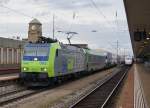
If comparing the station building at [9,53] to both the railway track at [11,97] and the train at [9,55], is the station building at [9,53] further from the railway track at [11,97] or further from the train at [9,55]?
the railway track at [11,97]

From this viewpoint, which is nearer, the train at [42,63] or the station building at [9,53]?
the train at [42,63]

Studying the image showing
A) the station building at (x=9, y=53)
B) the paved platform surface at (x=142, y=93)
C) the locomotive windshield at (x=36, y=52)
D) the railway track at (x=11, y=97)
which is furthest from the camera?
the station building at (x=9, y=53)

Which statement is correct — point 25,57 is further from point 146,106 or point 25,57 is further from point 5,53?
point 5,53

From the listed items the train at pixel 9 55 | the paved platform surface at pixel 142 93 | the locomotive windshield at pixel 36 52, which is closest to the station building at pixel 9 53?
the train at pixel 9 55

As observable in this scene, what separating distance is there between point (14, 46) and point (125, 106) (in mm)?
32703

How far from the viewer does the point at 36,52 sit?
2506cm

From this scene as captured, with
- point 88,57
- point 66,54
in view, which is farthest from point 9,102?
point 88,57

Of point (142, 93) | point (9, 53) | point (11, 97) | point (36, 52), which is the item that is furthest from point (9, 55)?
point (142, 93)

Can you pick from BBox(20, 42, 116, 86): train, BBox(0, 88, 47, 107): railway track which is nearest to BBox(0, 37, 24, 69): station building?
BBox(20, 42, 116, 86): train

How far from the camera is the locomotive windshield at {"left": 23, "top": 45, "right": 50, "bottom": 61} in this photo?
81.0 ft

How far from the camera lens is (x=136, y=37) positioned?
21859mm

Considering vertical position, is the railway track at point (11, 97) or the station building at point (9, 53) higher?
the station building at point (9, 53)

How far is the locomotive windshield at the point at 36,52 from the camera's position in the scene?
81.0ft

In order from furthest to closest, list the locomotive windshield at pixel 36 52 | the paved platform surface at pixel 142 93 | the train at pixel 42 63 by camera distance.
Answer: the locomotive windshield at pixel 36 52, the train at pixel 42 63, the paved platform surface at pixel 142 93
